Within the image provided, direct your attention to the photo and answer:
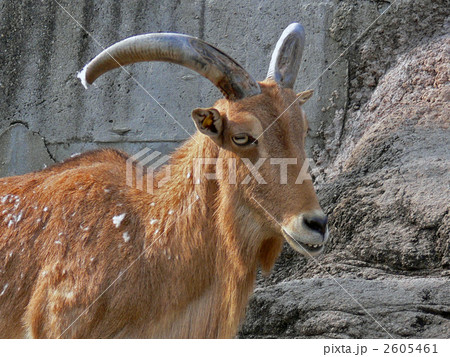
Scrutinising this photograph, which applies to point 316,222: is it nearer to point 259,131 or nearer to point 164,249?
point 259,131

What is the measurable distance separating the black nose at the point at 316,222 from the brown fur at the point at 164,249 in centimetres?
11

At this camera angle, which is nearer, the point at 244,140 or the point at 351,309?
the point at 244,140

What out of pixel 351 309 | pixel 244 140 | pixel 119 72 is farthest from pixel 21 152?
pixel 351 309

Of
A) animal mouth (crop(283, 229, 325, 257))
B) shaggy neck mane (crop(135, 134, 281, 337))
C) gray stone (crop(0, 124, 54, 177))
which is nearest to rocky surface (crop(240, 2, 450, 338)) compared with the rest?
shaggy neck mane (crop(135, 134, 281, 337))

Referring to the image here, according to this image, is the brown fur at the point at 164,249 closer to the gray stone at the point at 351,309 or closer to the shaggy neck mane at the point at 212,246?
the shaggy neck mane at the point at 212,246

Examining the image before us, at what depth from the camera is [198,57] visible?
6.29m

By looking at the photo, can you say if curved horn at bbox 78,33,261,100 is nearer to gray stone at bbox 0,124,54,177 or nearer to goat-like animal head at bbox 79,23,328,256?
goat-like animal head at bbox 79,23,328,256

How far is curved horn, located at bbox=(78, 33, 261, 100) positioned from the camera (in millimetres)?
6293

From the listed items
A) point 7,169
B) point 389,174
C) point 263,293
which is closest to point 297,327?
point 263,293

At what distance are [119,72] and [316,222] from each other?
5693mm

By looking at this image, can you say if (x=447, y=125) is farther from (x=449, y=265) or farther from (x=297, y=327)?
(x=297, y=327)

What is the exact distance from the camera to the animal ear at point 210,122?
6.10 meters
